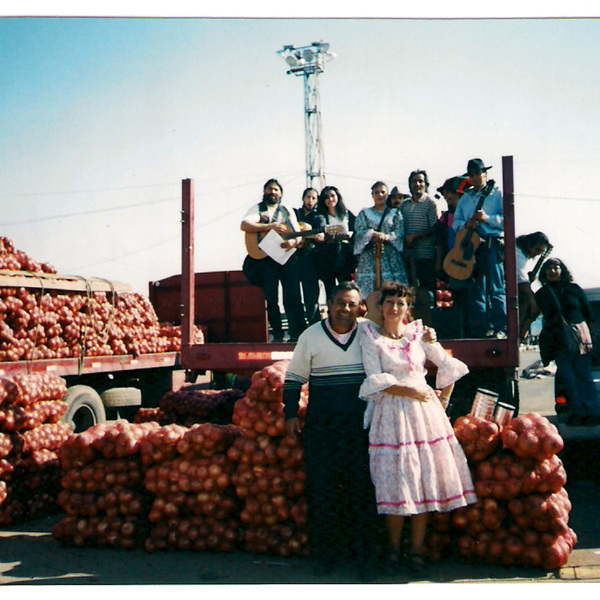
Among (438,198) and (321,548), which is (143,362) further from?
(321,548)

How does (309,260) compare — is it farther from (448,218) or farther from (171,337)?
(171,337)

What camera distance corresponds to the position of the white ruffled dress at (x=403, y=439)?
13.2 ft

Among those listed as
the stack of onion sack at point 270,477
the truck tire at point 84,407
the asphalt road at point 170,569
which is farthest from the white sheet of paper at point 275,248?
the truck tire at point 84,407

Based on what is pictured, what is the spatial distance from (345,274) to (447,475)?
9.43 feet

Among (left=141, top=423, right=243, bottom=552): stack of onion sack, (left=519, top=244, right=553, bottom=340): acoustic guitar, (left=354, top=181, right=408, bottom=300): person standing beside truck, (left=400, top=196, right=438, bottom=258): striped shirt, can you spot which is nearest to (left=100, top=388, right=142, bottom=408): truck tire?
(left=141, top=423, right=243, bottom=552): stack of onion sack

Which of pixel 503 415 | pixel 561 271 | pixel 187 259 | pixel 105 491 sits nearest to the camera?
pixel 503 415

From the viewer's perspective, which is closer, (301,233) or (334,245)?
(301,233)

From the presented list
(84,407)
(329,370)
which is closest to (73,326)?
(84,407)

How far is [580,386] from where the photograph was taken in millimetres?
6914

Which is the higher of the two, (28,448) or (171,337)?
(171,337)

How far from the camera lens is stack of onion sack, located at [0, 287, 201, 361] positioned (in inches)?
285

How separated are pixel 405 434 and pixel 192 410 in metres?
4.36

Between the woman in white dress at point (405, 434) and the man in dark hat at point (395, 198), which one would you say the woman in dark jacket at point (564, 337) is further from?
the woman in white dress at point (405, 434)

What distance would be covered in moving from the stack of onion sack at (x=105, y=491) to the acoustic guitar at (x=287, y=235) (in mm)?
2100
